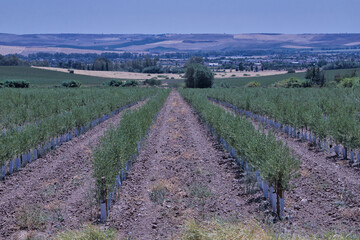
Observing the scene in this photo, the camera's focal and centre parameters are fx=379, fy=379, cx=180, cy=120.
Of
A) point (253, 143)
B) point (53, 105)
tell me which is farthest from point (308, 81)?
point (253, 143)

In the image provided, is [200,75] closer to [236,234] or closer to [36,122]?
[36,122]

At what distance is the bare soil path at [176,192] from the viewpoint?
22.9 ft

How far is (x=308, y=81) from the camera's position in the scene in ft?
179

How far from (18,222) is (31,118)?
1202cm

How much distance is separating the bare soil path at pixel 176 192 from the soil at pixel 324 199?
84 centimetres

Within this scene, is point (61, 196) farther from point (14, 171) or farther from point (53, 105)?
point (53, 105)

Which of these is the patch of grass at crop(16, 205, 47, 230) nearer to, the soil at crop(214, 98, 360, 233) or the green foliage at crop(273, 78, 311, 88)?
the soil at crop(214, 98, 360, 233)

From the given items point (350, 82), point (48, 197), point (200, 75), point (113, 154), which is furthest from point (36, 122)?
point (200, 75)

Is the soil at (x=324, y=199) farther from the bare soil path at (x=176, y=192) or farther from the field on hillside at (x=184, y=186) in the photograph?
the bare soil path at (x=176, y=192)

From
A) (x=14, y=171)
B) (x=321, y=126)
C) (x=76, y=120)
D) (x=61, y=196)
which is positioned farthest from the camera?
(x=76, y=120)

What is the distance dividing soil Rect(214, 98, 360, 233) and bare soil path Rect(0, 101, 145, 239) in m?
3.95

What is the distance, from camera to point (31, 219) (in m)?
6.99

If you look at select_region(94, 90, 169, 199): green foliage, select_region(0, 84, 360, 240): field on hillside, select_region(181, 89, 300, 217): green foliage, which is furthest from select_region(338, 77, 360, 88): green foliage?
select_region(94, 90, 169, 199): green foliage

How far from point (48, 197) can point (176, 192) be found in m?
2.86
